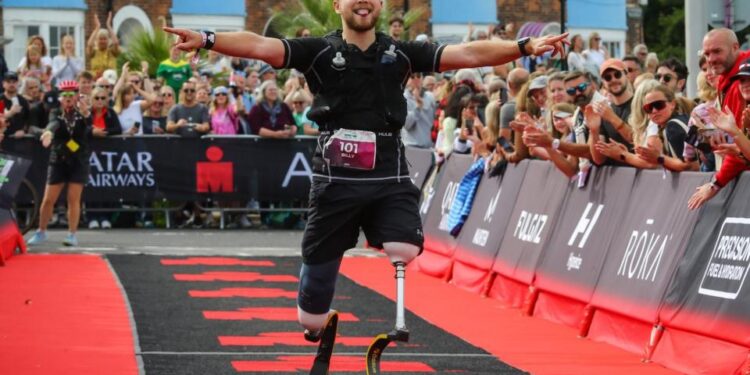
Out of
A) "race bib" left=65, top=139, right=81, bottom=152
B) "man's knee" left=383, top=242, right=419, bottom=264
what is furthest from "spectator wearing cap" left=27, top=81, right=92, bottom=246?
"man's knee" left=383, top=242, right=419, bottom=264

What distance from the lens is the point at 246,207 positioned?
24.0 m

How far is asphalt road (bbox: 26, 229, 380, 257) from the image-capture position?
19.4 meters

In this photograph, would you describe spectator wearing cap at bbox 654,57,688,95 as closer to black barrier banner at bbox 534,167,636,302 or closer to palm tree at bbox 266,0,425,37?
black barrier banner at bbox 534,167,636,302

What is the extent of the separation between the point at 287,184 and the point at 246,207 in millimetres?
765

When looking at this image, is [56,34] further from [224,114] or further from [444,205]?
[444,205]

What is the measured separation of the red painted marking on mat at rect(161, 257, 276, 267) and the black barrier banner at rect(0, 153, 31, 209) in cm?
190

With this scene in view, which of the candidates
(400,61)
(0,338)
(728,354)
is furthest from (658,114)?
(0,338)

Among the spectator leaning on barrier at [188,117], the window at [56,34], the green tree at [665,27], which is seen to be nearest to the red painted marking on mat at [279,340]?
the spectator leaning on barrier at [188,117]

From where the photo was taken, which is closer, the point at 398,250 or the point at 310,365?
the point at 398,250

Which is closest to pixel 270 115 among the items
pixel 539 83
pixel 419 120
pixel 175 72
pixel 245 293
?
pixel 419 120

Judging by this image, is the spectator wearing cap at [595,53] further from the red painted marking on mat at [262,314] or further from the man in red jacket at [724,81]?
the man in red jacket at [724,81]

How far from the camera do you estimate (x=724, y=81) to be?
10617 millimetres

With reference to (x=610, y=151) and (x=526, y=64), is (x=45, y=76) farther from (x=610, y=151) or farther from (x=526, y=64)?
(x=610, y=151)

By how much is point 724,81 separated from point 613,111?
221cm
